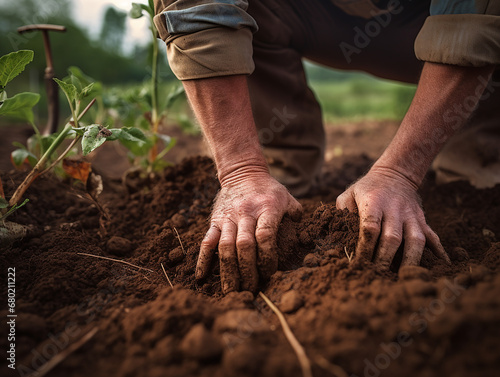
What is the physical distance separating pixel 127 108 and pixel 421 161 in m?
1.58

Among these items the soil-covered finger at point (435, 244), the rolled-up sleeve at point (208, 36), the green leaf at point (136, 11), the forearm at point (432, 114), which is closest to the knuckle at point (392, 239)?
the soil-covered finger at point (435, 244)

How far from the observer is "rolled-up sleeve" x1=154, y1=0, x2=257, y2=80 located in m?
1.31

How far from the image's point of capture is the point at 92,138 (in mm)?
1260

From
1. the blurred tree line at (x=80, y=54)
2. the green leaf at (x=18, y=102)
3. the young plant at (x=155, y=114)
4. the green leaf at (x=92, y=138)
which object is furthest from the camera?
the blurred tree line at (x=80, y=54)

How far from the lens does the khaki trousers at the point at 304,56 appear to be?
2.00 m

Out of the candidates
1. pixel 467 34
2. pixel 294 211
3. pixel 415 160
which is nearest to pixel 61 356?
pixel 294 211

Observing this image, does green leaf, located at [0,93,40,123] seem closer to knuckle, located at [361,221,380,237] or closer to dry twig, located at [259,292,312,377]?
dry twig, located at [259,292,312,377]

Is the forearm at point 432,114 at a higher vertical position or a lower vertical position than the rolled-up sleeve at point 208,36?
lower

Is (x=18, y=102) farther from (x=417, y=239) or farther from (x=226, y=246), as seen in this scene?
(x=417, y=239)

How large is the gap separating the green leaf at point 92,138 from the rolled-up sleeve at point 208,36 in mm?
365

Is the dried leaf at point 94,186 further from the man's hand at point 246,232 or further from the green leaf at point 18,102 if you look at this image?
the man's hand at point 246,232

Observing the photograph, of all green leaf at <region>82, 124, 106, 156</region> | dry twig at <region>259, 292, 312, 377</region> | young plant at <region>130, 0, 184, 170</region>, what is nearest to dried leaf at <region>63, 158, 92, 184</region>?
green leaf at <region>82, 124, 106, 156</region>

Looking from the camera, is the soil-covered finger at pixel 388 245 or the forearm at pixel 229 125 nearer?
the soil-covered finger at pixel 388 245

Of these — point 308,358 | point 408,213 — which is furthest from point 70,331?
point 408,213
